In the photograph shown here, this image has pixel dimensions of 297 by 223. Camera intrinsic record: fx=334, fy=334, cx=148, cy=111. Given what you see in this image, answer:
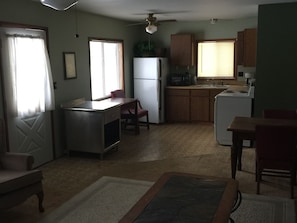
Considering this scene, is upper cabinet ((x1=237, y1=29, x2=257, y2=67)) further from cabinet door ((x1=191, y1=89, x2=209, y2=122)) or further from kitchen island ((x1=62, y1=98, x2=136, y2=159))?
kitchen island ((x1=62, y1=98, x2=136, y2=159))

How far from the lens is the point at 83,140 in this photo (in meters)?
5.17

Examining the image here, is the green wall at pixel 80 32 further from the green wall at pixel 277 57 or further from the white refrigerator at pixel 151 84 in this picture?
the green wall at pixel 277 57

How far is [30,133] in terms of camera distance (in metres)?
4.63

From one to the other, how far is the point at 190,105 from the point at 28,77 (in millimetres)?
4048

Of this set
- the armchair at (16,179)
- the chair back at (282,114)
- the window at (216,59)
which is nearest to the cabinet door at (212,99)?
the window at (216,59)

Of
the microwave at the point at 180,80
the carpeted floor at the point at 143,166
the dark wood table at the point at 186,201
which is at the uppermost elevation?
the microwave at the point at 180,80

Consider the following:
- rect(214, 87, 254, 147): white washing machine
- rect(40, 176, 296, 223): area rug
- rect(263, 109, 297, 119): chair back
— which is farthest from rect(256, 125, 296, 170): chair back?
rect(214, 87, 254, 147): white washing machine

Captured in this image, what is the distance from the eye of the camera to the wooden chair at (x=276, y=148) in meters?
3.51

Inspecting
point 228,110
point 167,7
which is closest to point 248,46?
point 228,110

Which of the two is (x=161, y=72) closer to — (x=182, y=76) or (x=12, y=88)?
(x=182, y=76)

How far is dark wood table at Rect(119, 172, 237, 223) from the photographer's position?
2.21m

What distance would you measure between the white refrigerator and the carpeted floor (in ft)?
3.67

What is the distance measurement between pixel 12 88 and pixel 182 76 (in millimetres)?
4361

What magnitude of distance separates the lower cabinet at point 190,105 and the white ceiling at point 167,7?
1770 millimetres
